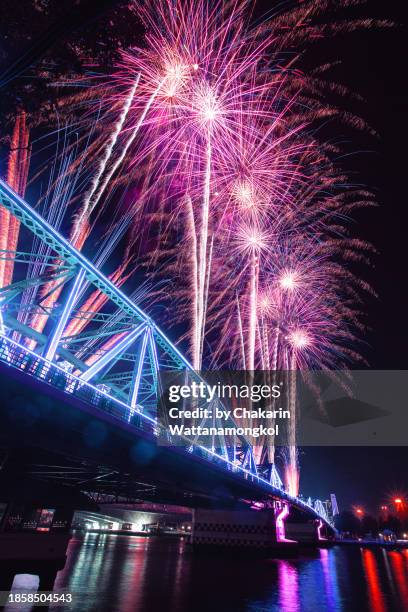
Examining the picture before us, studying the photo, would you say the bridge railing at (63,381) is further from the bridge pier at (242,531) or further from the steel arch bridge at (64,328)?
the bridge pier at (242,531)

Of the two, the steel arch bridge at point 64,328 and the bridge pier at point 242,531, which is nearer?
the steel arch bridge at point 64,328

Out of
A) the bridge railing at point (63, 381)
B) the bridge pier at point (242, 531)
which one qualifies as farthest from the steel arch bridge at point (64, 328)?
the bridge pier at point (242, 531)

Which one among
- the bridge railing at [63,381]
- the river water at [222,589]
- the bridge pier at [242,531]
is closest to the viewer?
the bridge railing at [63,381]

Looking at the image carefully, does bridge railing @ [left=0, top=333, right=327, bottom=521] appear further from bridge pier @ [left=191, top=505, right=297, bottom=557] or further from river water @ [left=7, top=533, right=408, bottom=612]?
bridge pier @ [left=191, top=505, right=297, bottom=557]

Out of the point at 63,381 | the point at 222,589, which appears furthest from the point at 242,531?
the point at 63,381

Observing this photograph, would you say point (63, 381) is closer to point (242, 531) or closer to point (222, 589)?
point (222, 589)

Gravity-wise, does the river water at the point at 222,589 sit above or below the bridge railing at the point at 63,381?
below

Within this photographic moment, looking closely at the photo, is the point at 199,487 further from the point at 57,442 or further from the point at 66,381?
the point at 66,381

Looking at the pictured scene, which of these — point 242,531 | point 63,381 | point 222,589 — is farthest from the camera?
point 242,531
